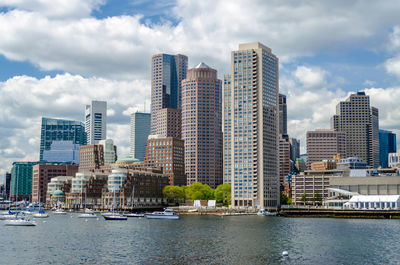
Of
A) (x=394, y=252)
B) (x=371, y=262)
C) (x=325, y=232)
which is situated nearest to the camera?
(x=371, y=262)

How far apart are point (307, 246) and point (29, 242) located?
230ft

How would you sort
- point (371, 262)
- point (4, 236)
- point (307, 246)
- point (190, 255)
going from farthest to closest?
→ point (4, 236) < point (307, 246) < point (190, 255) < point (371, 262)

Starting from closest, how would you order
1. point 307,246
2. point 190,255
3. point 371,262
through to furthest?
1. point 371,262
2. point 190,255
3. point 307,246

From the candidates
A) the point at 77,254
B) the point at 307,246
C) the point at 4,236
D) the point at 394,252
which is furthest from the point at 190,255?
the point at 4,236

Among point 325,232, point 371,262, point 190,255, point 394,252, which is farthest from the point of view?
point 325,232

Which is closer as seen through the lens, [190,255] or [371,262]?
[371,262]

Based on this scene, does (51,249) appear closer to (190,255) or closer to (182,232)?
(190,255)

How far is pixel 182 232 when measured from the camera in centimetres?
15900

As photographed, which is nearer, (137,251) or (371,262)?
(371,262)

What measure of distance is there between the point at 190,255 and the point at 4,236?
67141 millimetres

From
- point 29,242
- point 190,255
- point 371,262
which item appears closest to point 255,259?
point 190,255

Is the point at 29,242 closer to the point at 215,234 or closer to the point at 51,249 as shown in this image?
the point at 51,249

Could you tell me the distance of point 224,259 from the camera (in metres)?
99.2

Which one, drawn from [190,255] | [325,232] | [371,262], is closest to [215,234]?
[325,232]
